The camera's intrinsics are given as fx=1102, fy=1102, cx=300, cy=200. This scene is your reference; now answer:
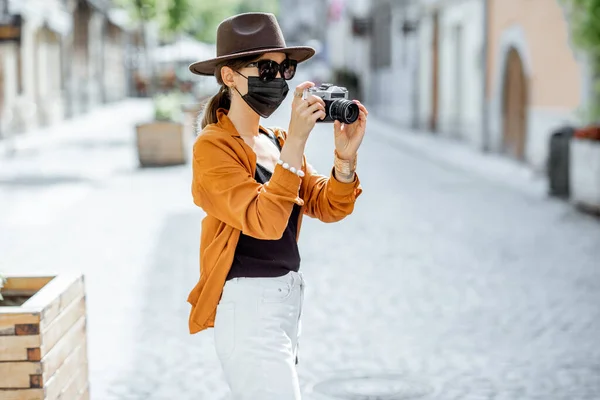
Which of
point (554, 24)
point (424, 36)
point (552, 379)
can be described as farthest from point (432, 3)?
point (552, 379)

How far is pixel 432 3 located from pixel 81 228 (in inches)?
722

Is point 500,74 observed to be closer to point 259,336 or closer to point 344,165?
point 344,165

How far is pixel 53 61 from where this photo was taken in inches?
1331

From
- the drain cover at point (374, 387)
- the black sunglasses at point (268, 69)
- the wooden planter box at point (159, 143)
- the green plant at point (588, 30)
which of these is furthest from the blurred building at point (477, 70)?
the black sunglasses at point (268, 69)

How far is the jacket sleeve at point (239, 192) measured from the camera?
2.86 metres

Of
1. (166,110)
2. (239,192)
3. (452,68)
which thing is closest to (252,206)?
(239,192)

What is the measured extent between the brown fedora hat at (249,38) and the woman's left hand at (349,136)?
10.0 inches

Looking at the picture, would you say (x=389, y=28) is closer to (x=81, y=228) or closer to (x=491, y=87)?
(x=491, y=87)

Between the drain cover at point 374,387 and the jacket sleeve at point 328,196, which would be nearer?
the jacket sleeve at point 328,196

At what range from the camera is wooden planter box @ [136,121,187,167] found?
17750 millimetres

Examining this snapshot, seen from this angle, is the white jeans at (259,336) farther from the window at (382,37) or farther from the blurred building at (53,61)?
the window at (382,37)

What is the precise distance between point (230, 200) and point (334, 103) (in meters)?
0.39

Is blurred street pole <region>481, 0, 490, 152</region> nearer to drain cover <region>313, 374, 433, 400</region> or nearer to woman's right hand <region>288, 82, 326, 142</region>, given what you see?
drain cover <region>313, 374, 433, 400</region>

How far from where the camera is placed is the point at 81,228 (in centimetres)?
1070
